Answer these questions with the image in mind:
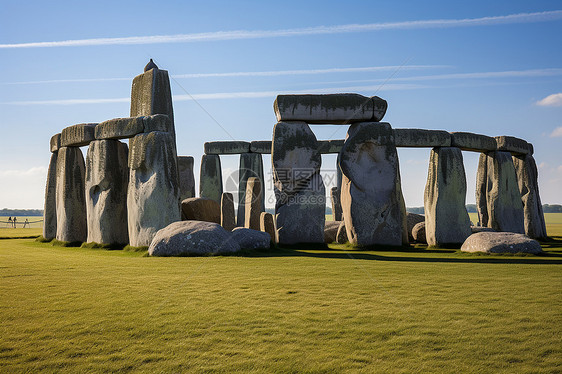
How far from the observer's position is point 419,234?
1285cm

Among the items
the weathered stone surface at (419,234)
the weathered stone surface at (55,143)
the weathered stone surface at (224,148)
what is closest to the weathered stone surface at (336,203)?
the weathered stone surface at (224,148)

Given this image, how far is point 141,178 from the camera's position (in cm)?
923

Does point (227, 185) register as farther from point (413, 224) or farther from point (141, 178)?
point (141, 178)

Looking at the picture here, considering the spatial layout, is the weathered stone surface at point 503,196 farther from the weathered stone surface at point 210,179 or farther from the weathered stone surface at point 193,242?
the weathered stone surface at point 210,179

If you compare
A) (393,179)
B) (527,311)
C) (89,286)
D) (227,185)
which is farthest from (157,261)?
(227,185)

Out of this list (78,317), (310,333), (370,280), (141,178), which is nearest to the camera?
(310,333)

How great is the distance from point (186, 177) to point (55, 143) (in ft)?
21.8

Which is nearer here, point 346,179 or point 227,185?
point 346,179

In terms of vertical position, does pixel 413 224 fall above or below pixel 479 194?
below

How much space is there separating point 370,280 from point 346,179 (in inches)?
229

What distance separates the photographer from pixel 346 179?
415 inches

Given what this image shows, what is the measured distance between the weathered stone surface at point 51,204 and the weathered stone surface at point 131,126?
3516mm

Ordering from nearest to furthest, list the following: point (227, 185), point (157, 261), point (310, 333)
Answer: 1. point (310, 333)
2. point (157, 261)
3. point (227, 185)

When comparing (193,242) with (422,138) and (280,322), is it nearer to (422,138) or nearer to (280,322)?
(280,322)
